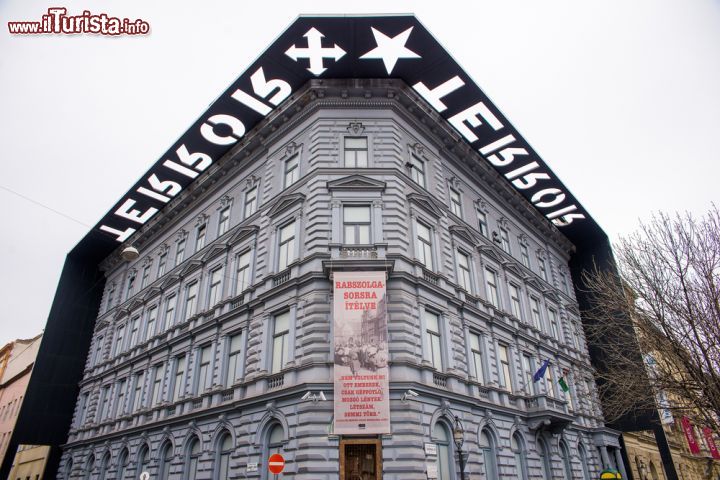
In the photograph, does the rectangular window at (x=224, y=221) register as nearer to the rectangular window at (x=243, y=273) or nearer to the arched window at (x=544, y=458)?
the rectangular window at (x=243, y=273)

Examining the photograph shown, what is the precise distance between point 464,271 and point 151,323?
20872mm

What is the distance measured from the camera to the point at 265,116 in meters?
26.0

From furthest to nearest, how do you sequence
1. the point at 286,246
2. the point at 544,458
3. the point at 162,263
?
1. the point at 162,263
2. the point at 544,458
3. the point at 286,246

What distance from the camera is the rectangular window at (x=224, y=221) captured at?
27841 millimetres

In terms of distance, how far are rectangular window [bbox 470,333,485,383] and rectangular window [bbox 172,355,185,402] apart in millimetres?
15234

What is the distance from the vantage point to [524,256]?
1291 inches

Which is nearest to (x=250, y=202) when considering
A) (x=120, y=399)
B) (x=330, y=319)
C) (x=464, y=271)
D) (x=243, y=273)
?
(x=243, y=273)

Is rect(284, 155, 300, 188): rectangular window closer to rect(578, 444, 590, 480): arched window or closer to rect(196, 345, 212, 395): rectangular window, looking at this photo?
rect(196, 345, 212, 395): rectangular window

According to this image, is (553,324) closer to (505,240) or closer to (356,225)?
(505,240)

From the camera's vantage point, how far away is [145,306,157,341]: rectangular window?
3077 cm

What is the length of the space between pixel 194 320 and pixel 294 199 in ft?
31.6

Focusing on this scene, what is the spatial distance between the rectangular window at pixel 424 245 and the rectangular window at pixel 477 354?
4512 mm

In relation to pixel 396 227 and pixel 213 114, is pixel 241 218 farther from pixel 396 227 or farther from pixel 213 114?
pixel 396 227

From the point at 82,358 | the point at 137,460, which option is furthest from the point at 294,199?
the point at 82,358
